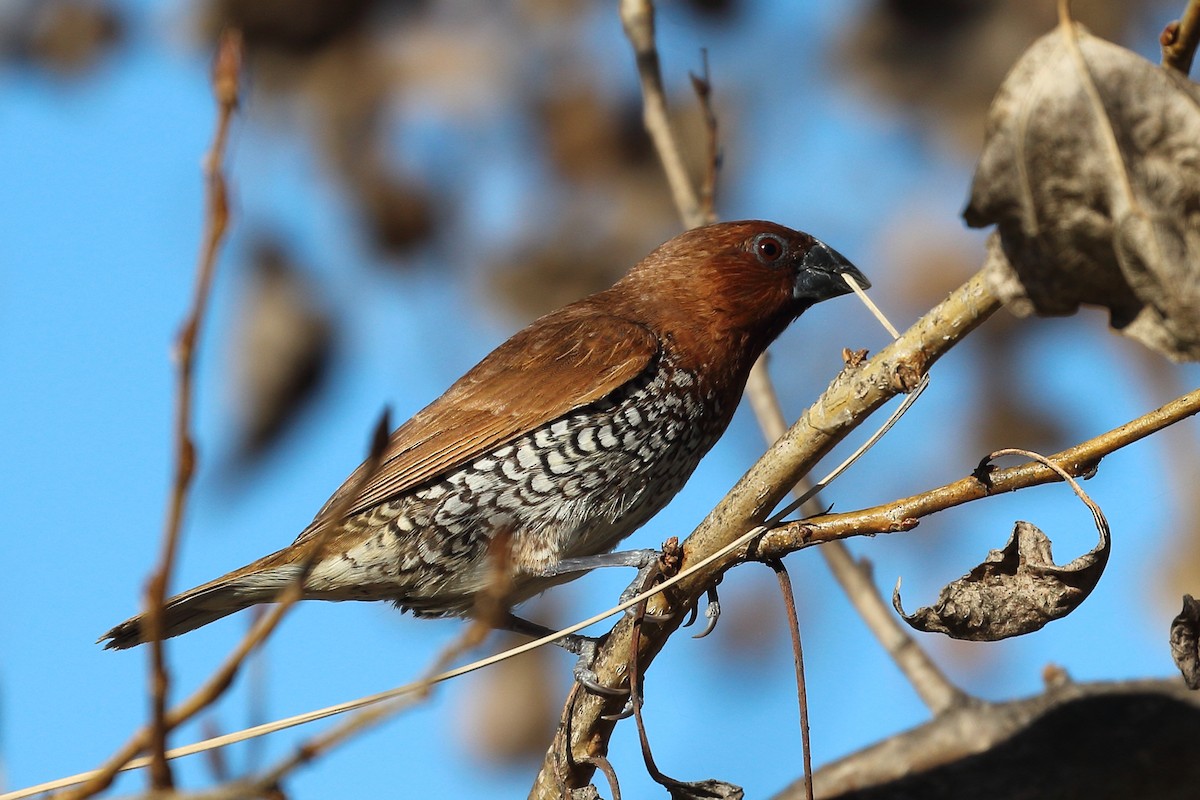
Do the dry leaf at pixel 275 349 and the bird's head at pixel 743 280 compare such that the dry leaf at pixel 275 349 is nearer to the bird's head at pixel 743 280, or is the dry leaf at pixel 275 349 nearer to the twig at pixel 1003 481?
the bird's head at pixel 743 280

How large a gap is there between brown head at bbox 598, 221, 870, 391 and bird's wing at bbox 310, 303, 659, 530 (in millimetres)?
150

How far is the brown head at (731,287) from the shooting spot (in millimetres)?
3809

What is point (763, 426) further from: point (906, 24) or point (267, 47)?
point (267, 47)

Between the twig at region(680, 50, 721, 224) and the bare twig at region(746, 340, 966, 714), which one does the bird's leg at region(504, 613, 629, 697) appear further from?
the twig at region(680, 50, 721, 224)

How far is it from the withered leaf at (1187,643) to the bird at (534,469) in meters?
1.48

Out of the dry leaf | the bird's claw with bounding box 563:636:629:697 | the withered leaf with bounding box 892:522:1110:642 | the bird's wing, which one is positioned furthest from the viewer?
the dry leaf

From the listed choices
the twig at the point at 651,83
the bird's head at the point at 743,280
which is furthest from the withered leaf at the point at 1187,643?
the twig at the point at 651,83

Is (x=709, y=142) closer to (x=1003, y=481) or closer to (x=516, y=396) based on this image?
(x=516, y=396)

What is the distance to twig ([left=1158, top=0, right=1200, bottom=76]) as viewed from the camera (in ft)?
5.46

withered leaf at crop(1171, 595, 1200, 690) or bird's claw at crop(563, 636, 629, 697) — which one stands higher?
bird's claw at crop(563, 636, 629, 697)

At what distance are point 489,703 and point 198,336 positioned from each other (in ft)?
13.9

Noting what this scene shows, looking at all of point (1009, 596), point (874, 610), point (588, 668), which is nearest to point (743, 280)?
point (874, 610)

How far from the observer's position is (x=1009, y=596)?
212 centimetres

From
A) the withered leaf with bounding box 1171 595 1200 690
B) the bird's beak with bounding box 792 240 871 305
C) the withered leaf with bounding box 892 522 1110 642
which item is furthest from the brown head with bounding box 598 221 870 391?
the withered leaf with bounding box 1171 595 1200 690
